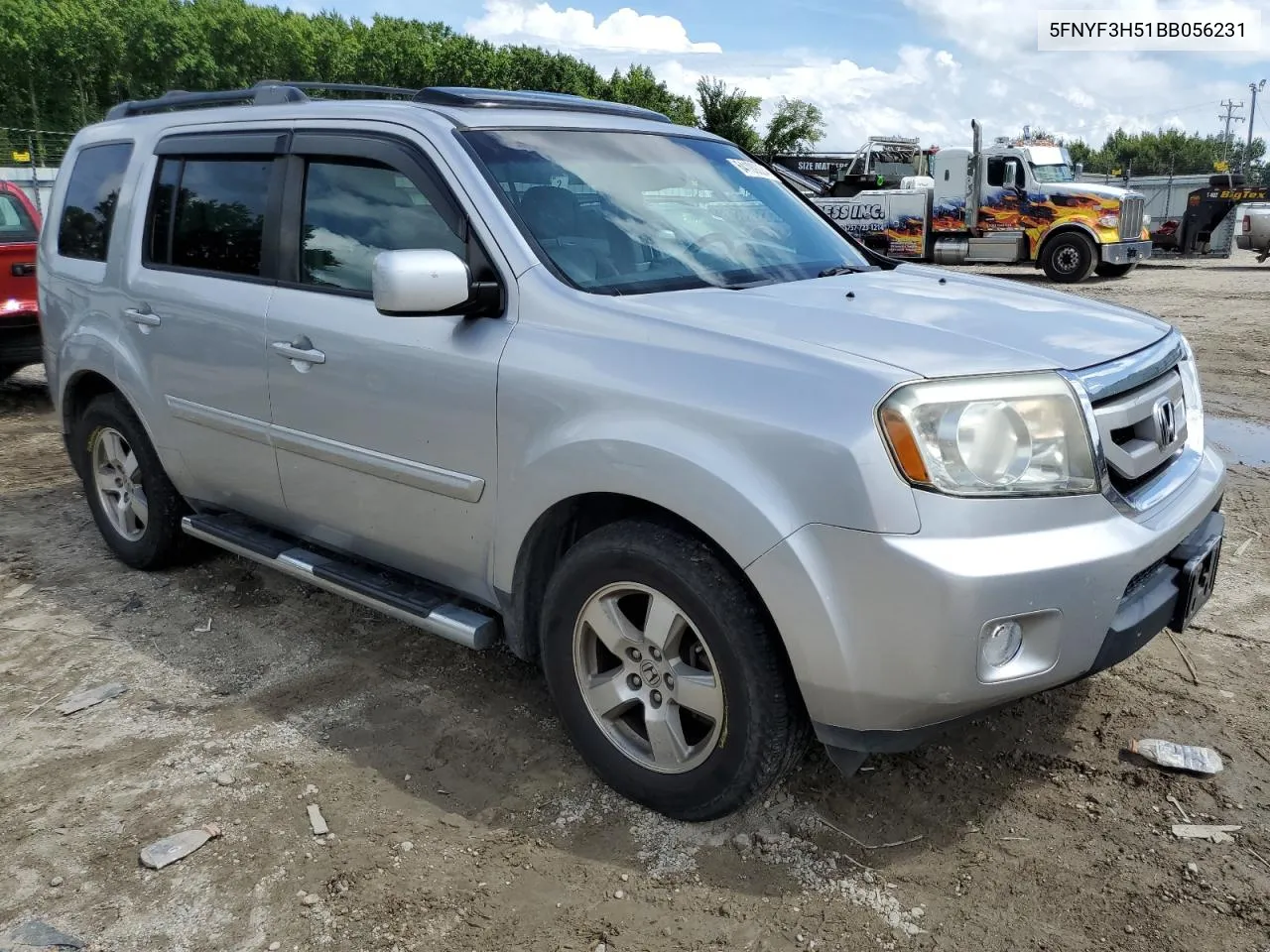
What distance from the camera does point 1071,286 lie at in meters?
18.0

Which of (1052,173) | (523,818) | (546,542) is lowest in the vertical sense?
(523,818)

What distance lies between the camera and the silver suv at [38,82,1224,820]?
7.62 feet

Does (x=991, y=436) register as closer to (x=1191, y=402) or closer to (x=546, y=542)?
(x=1191, y=402)

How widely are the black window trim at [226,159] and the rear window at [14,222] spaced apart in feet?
16.9

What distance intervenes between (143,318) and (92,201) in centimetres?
89

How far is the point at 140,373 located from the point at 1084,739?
368 cm

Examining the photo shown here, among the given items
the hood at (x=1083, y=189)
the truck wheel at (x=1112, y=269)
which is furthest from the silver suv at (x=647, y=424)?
the truck wheel at (x=1112, y=269)

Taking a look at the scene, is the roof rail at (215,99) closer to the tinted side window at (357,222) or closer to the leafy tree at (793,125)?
the tinted side window at (357,222)

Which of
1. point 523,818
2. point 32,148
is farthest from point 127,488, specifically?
point 32,148

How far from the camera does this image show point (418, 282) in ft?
8.98

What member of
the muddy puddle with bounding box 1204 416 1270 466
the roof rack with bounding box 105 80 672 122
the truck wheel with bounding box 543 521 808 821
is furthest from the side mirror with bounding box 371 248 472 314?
the muddy puddle with bounding box 1204 416 1270 466

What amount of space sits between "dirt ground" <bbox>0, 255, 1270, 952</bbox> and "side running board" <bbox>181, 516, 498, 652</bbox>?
0.39m

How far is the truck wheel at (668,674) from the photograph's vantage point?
2514 mm

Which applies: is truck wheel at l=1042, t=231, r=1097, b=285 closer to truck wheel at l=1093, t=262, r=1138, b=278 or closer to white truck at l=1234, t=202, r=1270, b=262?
truck wheel at l=1093, t=262, r=1138, b=278
